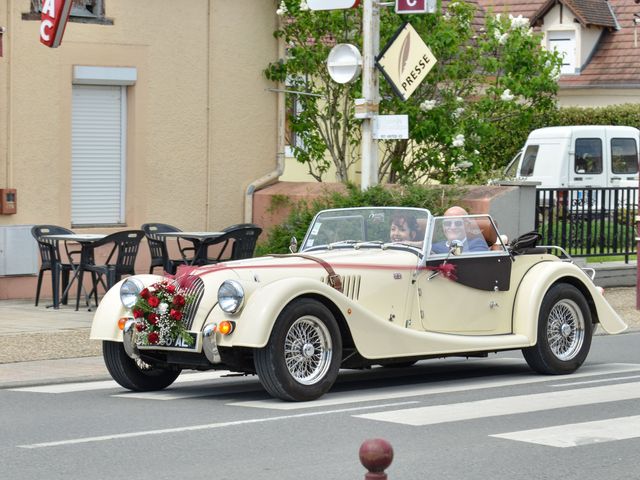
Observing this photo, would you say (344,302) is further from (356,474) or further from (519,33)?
(519,33)

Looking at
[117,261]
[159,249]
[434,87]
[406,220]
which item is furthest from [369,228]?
[434,87]

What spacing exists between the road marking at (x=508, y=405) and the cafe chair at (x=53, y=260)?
8257mm

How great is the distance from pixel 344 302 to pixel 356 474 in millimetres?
2949

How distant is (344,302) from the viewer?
1055 cm

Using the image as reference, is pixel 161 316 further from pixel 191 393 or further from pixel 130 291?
pixel 191 393

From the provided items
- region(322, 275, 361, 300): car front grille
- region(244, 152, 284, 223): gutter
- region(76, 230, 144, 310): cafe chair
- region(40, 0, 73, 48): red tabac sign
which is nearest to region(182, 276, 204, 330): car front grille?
region(322, 275, 361, 300): car front grille

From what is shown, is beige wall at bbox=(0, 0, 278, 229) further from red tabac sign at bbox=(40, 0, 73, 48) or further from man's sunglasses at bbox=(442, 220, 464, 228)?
man's sunglasses at bbox=(442, 220, 464, 228)

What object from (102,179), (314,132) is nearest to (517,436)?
(102,179)

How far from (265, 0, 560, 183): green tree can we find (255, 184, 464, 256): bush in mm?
2049

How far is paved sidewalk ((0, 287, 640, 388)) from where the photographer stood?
12.4 metres

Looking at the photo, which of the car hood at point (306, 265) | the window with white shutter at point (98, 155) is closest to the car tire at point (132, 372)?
the car hood at point (306, 265)

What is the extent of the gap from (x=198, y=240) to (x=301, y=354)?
8.27m

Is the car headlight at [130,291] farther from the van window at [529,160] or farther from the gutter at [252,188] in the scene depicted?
the van window at [529,160]

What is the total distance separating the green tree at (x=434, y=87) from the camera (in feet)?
69.7
